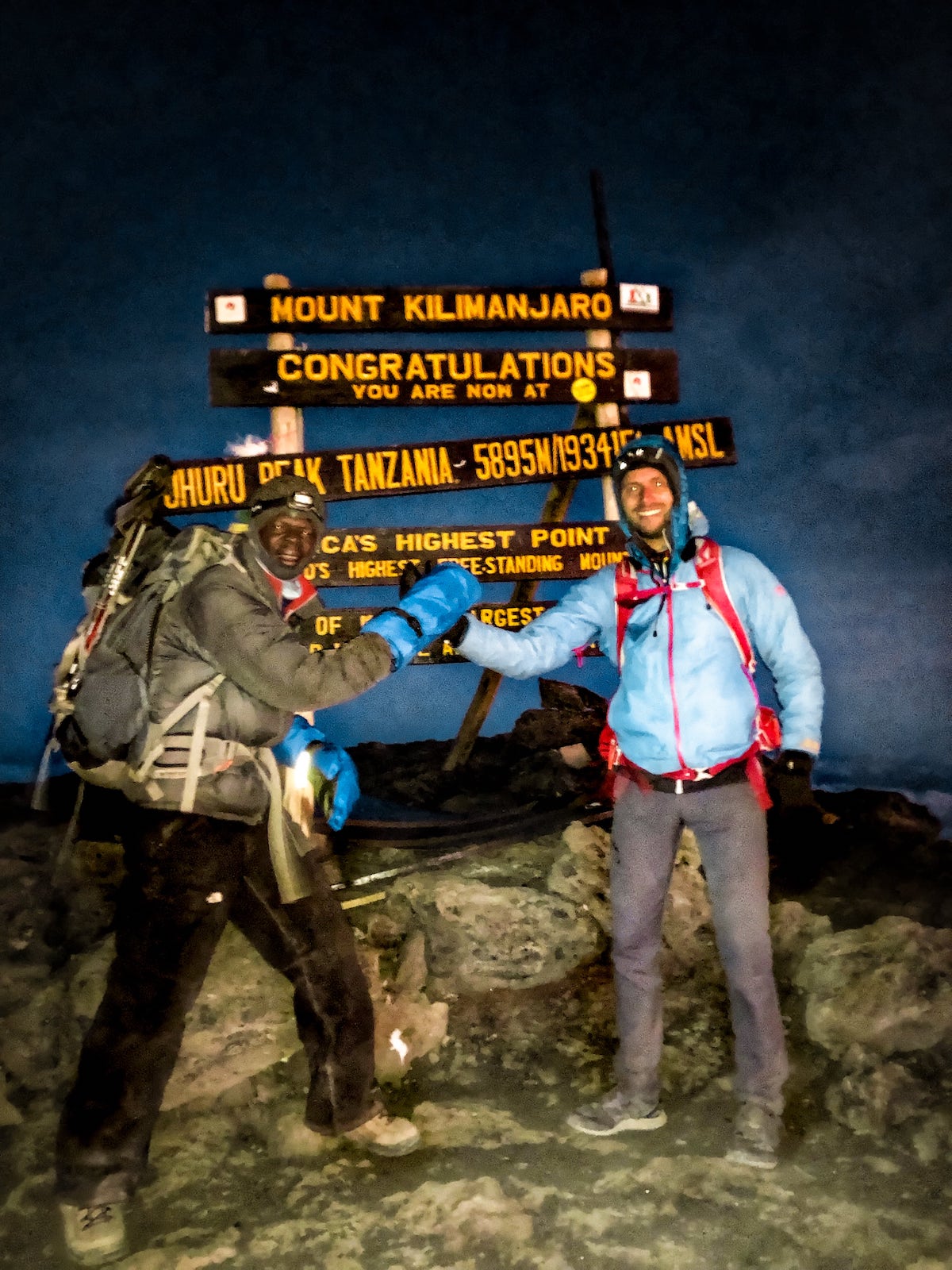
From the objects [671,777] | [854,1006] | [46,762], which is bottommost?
[854,1006]

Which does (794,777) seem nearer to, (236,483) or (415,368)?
(415,368)

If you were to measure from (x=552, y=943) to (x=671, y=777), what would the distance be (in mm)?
1870

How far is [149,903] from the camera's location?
2922 mm

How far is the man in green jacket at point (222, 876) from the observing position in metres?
2.79

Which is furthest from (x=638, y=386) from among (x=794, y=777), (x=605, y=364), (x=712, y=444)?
(x=794, y=777)

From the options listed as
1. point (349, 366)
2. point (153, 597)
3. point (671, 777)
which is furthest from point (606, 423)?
point (153, 597)

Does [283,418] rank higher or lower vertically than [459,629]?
higher

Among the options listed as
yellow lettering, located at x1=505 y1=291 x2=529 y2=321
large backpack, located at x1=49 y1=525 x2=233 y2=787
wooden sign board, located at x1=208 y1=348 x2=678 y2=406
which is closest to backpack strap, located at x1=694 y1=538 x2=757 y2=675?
large backpack, located at x1=49 y1=525 x2=233 y2=787

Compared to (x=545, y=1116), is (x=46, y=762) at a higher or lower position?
higher

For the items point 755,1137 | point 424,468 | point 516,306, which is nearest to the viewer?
point 755,1137

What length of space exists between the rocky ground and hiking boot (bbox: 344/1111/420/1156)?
0.18ft

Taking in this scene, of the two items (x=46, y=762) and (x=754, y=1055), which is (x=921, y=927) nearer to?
(x=754, y=1055)

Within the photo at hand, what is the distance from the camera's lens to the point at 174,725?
296cm

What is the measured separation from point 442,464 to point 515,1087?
14.5ft
